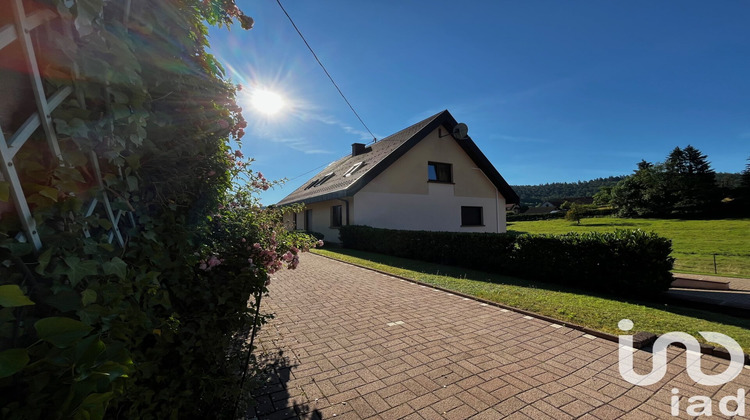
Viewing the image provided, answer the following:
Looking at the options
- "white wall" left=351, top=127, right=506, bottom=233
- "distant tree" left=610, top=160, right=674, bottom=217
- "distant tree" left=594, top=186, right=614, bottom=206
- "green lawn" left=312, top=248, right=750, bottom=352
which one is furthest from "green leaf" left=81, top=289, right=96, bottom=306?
"distant tree" left=594, top=186, right=614, bottom=206

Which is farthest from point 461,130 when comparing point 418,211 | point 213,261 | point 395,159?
point 213,261

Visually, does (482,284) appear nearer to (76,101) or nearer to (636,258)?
(636,258)

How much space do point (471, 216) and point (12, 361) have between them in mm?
17266

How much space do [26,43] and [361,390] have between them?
Answer: 2746mm

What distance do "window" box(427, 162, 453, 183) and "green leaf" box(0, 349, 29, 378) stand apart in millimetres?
15402

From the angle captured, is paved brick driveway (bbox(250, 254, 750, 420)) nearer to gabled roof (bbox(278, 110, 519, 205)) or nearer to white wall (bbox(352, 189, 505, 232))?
gabled roof (bbox(278, 110, 519, 205))

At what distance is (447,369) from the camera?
9.33 ft

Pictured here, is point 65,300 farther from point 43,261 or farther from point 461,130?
A: point 461,130

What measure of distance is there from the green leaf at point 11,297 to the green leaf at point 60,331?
0.08 metres

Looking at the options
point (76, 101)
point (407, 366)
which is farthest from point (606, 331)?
point (76, 101)

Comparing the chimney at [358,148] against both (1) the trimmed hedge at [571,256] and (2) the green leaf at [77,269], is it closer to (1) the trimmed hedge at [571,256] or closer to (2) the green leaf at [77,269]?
(1) the trimmed hedge at [571,256]

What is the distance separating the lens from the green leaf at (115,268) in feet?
3.58

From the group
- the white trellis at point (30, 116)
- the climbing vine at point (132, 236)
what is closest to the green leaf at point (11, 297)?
the climbing vine at point (132, 236)

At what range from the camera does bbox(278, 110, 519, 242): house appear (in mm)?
13938
